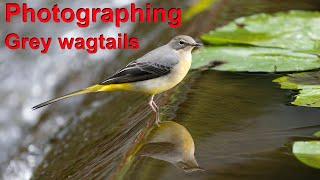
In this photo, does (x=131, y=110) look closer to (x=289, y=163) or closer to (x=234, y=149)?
(x=234, y=149)

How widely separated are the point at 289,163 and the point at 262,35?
1578mm

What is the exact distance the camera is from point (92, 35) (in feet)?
16.3

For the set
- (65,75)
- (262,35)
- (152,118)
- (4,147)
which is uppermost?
(262,35)

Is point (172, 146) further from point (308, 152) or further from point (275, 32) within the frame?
point (275, 32)

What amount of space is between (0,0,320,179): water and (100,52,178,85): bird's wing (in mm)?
172

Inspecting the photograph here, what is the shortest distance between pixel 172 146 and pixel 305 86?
748 mm

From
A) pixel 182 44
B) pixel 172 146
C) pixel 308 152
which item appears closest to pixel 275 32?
pixel 182 44

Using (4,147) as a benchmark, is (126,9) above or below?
above

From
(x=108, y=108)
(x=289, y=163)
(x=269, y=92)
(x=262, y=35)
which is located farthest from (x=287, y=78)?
(x=108, y=108)

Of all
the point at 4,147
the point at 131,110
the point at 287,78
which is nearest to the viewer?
the point at 287,78

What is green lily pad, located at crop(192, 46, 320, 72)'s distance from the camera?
3.12 m

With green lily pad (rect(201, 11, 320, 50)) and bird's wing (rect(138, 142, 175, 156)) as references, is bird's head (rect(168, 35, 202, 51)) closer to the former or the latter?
green lily pad (rect(201, 11, 320, 50))

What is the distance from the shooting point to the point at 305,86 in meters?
2.82

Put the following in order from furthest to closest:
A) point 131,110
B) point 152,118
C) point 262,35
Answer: point 262,35 < point 131,110 < point 152,118
